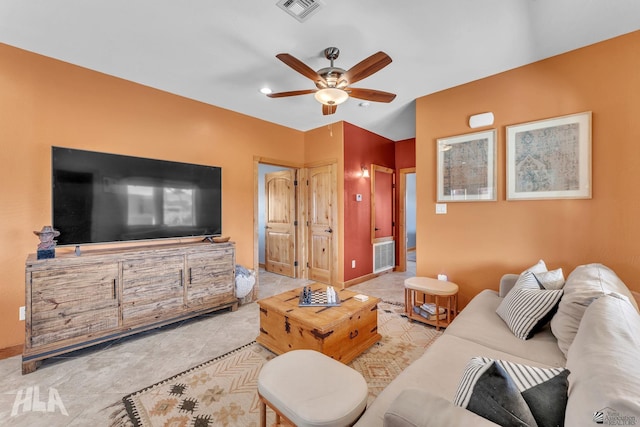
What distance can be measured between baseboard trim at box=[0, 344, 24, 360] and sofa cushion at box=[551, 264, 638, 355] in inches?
164

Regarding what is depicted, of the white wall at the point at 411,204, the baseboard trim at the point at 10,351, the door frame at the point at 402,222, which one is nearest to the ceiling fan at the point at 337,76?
the door frame at the point at 402,222

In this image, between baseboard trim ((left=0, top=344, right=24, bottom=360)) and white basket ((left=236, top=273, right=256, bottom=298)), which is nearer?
baseboard trim ((left=0, top=344, right=24, bottom=360))

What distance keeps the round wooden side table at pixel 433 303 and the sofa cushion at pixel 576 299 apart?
1.14 m

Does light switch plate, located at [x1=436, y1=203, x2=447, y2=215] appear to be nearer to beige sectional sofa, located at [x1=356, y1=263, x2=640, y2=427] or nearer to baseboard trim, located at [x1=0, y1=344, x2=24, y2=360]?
beige sectional sofa, located at [x1=356, y1=263, x2=640, y2=427]

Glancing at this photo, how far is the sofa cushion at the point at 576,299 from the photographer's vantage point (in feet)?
4.58

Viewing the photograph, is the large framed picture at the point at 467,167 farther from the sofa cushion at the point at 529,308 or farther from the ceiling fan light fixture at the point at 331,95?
the ceiling fan light fixture at the point at 331,95

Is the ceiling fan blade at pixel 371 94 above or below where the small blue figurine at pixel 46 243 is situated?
above

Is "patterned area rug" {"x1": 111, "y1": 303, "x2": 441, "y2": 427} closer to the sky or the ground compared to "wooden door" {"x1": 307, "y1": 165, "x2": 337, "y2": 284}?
closer to the ground

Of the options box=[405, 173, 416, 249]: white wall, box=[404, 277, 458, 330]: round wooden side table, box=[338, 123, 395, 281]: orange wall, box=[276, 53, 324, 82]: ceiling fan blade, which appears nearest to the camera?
box=[276, 53, 324, 82]: ceiling fan blade

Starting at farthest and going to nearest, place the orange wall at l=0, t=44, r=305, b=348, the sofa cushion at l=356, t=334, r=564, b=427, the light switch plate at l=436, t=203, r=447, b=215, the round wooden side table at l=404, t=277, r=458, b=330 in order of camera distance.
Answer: the light switch plate at l=436, t=203, r=447, b=215, the round wooden side table at l=404, t=277, r=458, b=330, the orange wall at l=0, t=44, r=305, b=348, the sofa cushion at l=356, t=334, r=564, b=427

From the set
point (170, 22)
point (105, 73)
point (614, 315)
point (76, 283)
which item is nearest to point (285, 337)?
point (76, 283)

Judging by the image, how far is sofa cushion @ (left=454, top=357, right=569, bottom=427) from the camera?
0.74 m

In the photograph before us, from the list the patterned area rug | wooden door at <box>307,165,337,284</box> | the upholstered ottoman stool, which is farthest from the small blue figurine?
wooden door at <box>307,165,337,284</box>

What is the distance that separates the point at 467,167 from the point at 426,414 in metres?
2.83
